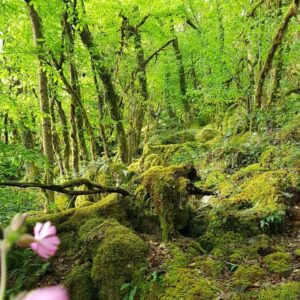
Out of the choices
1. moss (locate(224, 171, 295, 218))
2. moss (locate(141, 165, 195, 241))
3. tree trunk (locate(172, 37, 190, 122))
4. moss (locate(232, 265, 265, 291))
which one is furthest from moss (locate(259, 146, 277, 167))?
tree trunk (locate(172, 37, 190, 122))

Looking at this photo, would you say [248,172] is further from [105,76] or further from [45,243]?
[45,243]

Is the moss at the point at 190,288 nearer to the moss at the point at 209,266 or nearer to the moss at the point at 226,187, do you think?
the moss at the point at 209,266

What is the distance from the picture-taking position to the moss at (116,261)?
4484 mm

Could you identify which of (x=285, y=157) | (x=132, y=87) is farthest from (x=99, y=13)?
(x=285, y=157)

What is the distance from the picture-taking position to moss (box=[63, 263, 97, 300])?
4.57 metres

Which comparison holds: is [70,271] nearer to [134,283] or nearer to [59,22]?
[134,283]

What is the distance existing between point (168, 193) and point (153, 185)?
27cm

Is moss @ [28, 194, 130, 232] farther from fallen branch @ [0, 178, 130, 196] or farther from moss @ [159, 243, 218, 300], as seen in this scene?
moss @ [159, 243, 218, 300]

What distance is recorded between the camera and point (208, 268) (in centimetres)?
457

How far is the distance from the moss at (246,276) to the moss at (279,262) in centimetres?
16

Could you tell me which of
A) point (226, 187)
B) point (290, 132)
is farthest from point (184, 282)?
point (290, 132)

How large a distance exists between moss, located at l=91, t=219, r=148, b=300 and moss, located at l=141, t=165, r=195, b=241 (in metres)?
0.53

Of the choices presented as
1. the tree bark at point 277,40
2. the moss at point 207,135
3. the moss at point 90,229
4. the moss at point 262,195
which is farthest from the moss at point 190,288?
the moss at point 207,135

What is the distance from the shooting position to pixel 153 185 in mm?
5352
